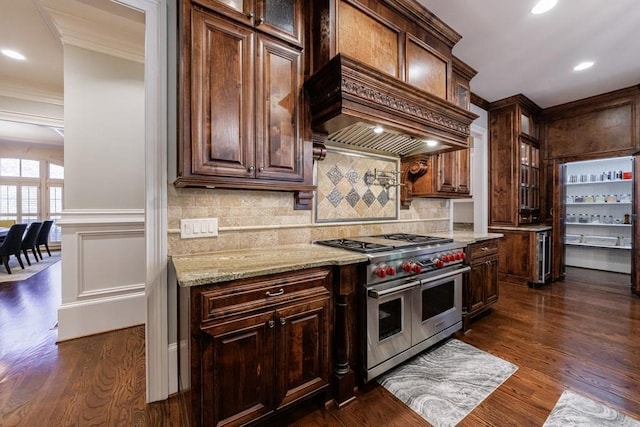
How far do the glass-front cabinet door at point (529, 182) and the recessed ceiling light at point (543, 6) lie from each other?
2.51 meters

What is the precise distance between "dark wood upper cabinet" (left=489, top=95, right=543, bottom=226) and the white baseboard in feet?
17.0

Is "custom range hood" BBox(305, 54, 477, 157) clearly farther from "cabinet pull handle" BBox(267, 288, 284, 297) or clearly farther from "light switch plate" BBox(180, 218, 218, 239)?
"cabinet pull handle" BBox(267, 288, 284, 297)

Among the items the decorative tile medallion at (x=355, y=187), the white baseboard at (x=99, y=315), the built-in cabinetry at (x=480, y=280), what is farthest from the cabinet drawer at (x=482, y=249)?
the white baseboard at (x=99, y=315)

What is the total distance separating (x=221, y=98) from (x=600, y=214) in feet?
22.7

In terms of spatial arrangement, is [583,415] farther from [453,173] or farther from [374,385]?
[453,173]

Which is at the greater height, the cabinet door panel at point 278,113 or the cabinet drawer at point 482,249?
the cabinet door panel at point 278,113

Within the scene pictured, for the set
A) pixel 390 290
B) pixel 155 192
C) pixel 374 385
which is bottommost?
pixel 374 385

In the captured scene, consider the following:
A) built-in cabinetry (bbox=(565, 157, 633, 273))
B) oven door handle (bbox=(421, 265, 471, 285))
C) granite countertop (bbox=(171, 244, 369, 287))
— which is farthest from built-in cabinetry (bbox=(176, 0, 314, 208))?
built-in cabinetry (bbox=(565, 157, 633, 273))

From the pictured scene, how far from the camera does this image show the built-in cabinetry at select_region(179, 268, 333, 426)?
3.94 ft

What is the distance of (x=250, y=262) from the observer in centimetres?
148

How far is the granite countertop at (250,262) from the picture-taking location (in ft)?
3.99

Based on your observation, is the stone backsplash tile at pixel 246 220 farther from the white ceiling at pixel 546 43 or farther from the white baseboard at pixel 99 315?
the white ceiling at pixel 546 43

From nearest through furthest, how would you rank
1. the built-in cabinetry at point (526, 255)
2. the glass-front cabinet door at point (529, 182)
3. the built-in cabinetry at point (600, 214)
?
the built-in cabinetry at point (526, 255) → the glass-front cabinet door at point (529, 182) → the built-in cabinetry at point (600, 214)

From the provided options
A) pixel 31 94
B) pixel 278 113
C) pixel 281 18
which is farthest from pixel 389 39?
pixel 31 94
